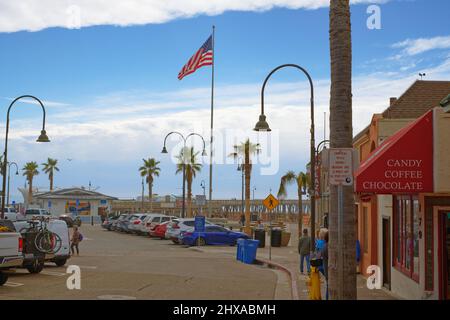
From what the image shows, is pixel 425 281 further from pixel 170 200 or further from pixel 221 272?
pixel 170 200

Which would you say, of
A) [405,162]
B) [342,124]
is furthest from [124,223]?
[342,124]

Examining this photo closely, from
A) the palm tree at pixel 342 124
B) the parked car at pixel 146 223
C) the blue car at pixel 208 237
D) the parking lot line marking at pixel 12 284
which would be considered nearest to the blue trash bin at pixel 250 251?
the blue car at pixel 208 237

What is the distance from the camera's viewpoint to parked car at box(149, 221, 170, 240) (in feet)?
140

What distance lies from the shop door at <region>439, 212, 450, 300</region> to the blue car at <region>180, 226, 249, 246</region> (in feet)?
74.9

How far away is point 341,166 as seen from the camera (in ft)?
31.8

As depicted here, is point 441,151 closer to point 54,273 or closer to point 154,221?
point 54,273

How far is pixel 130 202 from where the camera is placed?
382 ft

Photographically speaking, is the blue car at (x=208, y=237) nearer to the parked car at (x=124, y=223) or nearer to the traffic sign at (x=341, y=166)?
the parked car at (x=124, y=223)

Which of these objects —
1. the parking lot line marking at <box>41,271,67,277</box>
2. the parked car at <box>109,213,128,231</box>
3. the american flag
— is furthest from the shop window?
the parked car at <box>109,213,128,231</box>

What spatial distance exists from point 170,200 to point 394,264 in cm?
9957

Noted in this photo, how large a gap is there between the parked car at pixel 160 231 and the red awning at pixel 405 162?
30.5 metres

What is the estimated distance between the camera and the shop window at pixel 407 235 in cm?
1470
